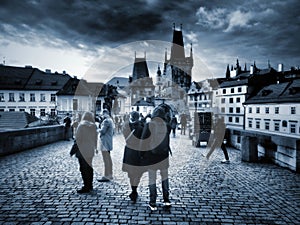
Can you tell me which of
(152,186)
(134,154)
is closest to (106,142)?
(134,154)

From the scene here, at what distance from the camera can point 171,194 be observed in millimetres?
4762

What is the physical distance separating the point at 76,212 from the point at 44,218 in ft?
1.72

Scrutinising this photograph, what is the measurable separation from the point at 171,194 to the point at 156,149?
57.6 inches

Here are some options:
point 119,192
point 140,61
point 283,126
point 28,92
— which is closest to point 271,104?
point 283,126

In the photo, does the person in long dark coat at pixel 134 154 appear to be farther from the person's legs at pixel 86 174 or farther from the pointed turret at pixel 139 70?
the pointed turret at pixel 139 70

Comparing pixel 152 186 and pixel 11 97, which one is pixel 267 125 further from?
pixel 11 97

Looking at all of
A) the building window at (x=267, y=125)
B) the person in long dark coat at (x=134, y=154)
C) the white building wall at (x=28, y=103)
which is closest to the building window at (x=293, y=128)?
the building window at (x=267, y=125)

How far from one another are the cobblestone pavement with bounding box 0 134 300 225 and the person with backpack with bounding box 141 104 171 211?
15.7 inches

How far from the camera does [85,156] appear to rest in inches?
191

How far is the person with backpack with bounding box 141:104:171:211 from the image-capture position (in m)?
3.96

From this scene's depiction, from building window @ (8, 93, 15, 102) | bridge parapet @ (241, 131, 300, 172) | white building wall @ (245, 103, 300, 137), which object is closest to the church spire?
white building wall @ (245, 103, 300, 137)

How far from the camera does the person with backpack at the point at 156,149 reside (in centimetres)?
396

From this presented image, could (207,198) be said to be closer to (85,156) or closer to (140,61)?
(85,156)

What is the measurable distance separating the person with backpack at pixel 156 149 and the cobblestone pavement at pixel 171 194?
399 mm
